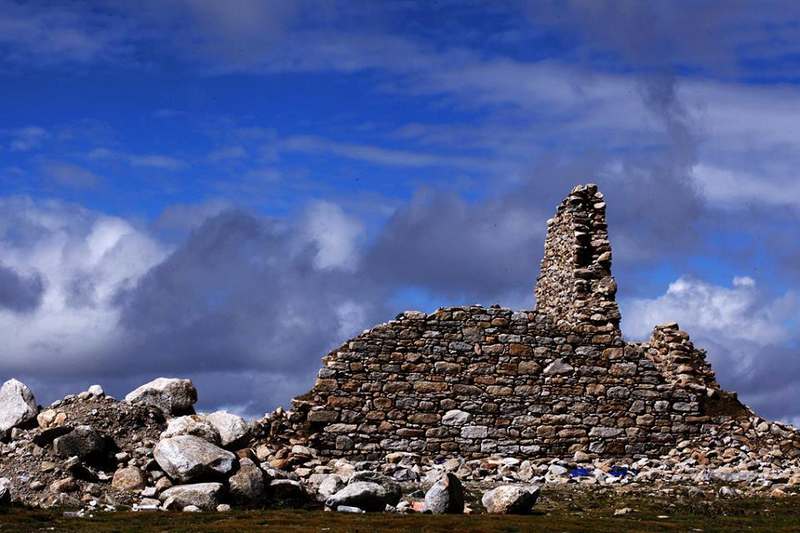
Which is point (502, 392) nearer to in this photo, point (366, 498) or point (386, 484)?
point (386, 484)

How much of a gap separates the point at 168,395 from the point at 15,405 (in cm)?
312

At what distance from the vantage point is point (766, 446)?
26562 mm

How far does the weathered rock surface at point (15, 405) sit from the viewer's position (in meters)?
23.2

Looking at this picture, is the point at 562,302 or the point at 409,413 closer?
the point at 409,413

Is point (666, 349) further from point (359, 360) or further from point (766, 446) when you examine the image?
point (359, 360)


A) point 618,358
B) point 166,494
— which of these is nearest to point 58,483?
point 166,494

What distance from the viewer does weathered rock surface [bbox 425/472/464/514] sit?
1884 centimetres

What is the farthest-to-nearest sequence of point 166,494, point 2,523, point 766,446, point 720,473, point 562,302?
1. point 562,302
2. point 766,446
3. point 720,473
4. point 166,494
5. point 2,523

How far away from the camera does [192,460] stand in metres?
19.9

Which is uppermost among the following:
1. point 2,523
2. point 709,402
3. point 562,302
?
point 562,302

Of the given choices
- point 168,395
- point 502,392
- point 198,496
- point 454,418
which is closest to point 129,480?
point 198,496

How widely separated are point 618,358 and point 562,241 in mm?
3657

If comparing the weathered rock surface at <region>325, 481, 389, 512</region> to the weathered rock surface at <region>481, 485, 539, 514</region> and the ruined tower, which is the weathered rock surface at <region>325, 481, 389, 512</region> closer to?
the weathered rock surface at <region>481, 485, 539, 514</region>

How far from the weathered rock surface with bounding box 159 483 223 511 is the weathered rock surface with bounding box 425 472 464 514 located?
3539mm
